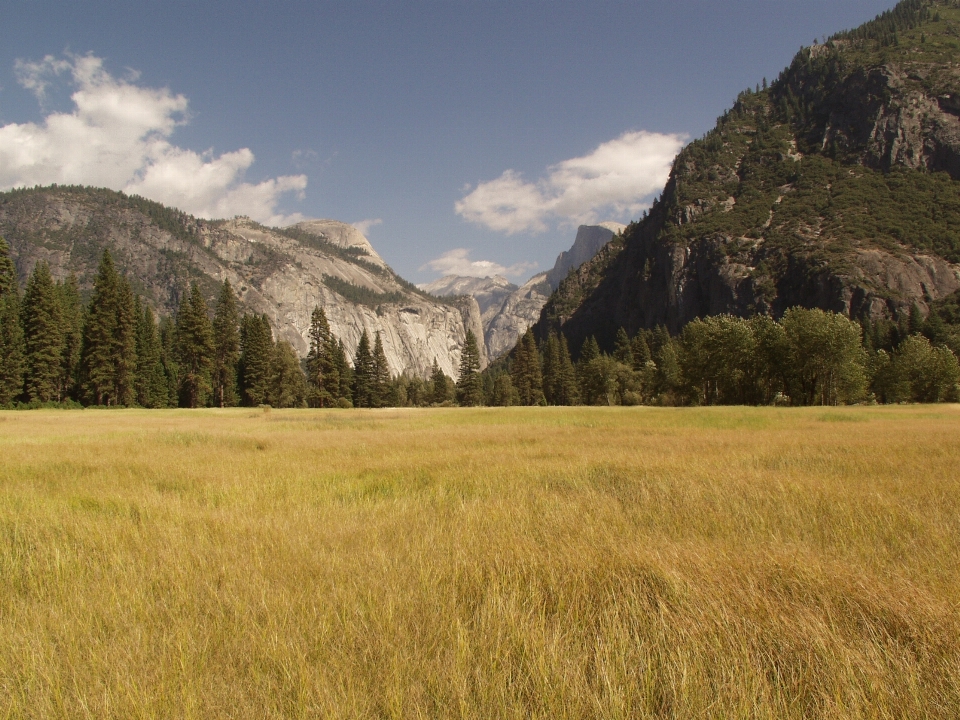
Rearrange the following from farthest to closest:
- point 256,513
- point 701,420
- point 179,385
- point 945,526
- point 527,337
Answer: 1. point 527,337
2. point 179,385
3. point 701,420
4. point 256,513
5. point 945,526

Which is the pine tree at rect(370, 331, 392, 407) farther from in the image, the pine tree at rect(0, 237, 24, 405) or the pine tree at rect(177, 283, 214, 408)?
the pine tree at rect(0, 237, 24, 405)

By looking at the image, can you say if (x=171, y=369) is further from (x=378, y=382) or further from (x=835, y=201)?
(x=835, y=201)

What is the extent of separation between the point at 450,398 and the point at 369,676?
98156mm

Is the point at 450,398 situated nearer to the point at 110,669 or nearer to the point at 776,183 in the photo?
the point at 110,669

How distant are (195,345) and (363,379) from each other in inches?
1124

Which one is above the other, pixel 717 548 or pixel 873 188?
pixel 873 188

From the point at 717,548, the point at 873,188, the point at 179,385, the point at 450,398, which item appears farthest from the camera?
the point at 873,188

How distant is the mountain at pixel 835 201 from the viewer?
121250 mm

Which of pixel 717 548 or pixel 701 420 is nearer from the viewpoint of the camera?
pixel 717 548

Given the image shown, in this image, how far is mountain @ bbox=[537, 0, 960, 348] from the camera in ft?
398

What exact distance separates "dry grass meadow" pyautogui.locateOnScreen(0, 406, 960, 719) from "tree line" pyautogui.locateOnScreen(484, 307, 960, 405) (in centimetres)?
4582

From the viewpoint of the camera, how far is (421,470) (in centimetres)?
955

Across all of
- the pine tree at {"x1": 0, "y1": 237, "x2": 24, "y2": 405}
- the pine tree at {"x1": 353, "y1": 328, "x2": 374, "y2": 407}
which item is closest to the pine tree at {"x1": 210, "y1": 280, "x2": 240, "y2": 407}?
the pine tree at {"x1": 0, "y1": 237, "x2": 24, "y2": 405}

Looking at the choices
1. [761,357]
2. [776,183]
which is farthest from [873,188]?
[761,357]
